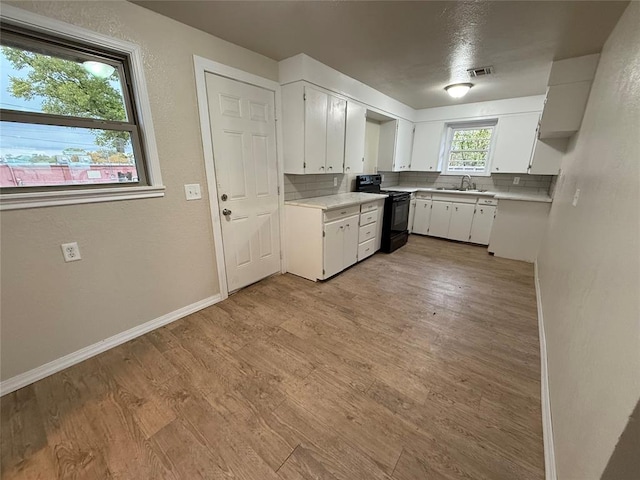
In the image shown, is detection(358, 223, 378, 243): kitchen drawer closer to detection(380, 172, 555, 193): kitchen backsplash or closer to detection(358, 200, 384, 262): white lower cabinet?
detection(358, 200, 384, 262): white lower cabinet

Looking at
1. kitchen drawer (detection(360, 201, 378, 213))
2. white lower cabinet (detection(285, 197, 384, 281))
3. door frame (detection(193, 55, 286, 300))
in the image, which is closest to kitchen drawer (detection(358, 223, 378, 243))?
white lower cabinet (detection(285, 197, 384, 281))

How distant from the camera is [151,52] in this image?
191cm

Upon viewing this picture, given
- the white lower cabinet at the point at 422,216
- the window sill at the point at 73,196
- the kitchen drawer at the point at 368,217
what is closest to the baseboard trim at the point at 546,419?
the kitchen drawer at the point at 368,217

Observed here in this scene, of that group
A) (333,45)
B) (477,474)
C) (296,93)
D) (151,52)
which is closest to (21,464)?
(477,474)

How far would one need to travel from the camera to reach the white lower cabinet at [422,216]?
4879mm

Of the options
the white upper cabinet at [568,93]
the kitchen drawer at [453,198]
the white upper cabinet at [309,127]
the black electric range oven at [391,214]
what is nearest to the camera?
the white upper cabinet at [568,93]

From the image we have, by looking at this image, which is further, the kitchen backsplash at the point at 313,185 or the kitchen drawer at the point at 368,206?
the kitchen drawer at the point at 368,206

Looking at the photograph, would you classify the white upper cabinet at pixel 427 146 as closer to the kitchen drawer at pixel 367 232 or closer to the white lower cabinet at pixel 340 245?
the kitchen drawer at pixel 367 232

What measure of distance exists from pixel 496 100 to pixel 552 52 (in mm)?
1910

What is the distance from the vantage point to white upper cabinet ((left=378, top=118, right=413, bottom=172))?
4.58m

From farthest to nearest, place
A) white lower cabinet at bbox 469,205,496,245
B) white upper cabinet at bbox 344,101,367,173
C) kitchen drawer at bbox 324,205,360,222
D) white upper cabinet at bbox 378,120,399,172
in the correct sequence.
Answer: white upper cabinet at bbox 378,120,399,172, white lower cabinet at bbox 469,205,496,245, white upper cabinet at bbox 344,101,367,173, kitchen drawer at bbox 324,205,360,222

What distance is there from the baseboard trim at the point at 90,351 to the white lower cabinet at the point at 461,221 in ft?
13.8

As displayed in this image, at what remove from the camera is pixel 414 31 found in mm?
2105

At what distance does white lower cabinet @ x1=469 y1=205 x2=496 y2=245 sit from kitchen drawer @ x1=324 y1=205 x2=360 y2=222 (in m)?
2.39
